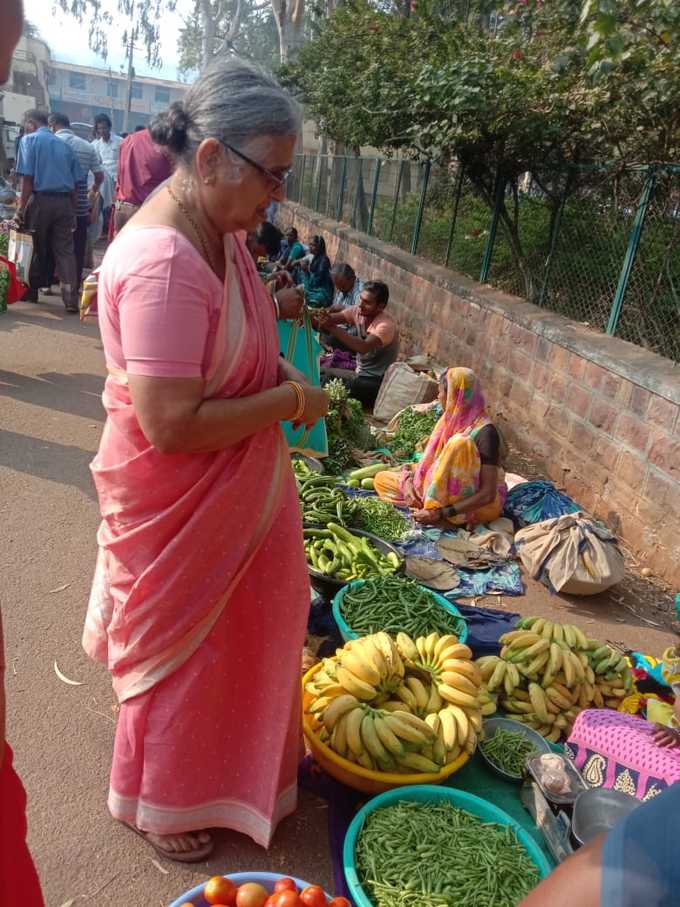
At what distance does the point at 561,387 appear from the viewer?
19.8ft

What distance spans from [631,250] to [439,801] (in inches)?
187

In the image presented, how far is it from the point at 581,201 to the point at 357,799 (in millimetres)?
5888

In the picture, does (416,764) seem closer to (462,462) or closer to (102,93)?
(462,462)

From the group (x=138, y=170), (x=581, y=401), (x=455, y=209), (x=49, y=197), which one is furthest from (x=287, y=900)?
(x=49, y=197)

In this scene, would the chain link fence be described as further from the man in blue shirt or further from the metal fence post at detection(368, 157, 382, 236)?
the man in blue shirt

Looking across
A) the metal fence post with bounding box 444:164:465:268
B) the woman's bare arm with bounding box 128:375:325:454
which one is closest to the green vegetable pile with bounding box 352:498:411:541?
the woman's bare arm with bounding box 128:375:325:454

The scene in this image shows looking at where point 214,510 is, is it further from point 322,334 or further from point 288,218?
point 288,218

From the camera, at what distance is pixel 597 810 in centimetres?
258

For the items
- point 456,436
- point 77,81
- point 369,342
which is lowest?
point 456,436

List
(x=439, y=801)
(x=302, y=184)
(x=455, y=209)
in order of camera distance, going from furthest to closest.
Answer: (x=302, y=184)
(x=455, y=209)
(x=439, y=801)

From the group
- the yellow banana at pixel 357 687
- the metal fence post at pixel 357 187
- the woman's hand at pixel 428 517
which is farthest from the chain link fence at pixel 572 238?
the yellow banana at pixel 357 687

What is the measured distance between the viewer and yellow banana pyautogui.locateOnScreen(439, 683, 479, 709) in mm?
2856

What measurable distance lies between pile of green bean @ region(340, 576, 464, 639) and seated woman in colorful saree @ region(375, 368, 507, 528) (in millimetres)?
1368

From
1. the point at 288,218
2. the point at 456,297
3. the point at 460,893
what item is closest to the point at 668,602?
the point at 460,893
